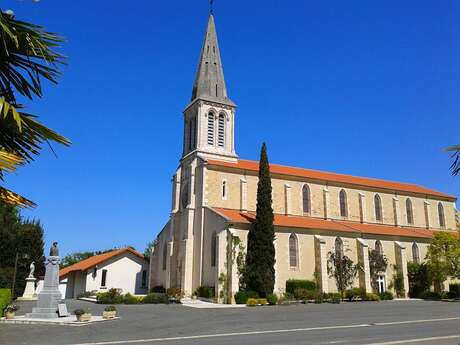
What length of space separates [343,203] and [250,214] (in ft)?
41.4

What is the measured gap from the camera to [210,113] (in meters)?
43.8

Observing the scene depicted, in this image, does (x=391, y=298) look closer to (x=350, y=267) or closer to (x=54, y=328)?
(x=350, y=267)

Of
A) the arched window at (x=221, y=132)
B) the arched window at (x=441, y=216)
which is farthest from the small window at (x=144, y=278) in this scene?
the arched window at (x=441, y=216)

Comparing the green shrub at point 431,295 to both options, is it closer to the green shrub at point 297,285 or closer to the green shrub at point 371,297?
the green shrub at point 371,297

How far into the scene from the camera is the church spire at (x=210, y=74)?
4494 centimetres

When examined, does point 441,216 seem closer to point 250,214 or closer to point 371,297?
point 371,297

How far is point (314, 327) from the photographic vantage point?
18.0 metres

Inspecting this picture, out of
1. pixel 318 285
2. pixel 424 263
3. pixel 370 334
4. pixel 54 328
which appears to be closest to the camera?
pixel 370 334

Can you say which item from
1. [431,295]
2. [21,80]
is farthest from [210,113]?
[21,80]

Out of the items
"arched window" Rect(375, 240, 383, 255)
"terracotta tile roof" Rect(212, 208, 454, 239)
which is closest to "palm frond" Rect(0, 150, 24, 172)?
"terracotta tile roof" Rect(212, 208, 454, 239)

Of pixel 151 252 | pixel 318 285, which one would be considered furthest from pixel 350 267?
pixel 151 252

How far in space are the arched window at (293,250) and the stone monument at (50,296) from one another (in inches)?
813

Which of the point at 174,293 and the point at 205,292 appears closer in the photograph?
the point at 205,292

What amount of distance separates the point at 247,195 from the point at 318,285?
428 inches
